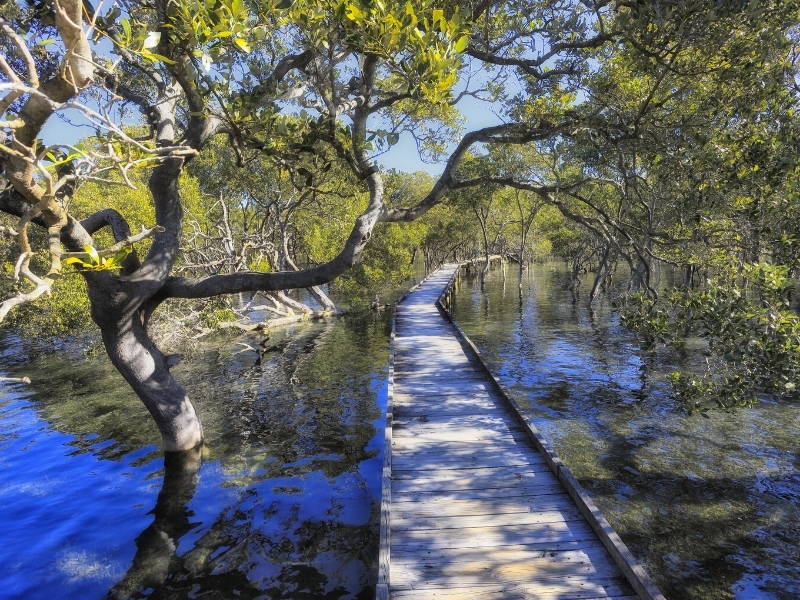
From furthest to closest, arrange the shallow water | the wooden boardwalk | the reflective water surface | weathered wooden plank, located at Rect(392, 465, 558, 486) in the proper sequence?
weathered wooden plank, located at Rect(392, 465, 558, 486) < the shallow water < the reflective water surface < the wooden boardwalk

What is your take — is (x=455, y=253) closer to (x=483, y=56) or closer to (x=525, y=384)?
(x=525, y=384)

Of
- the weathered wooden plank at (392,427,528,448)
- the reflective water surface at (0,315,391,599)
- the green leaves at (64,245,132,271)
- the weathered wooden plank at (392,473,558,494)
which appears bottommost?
the reflective water surface at (0,315,391,599)

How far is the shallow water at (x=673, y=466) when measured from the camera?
18.8 feet

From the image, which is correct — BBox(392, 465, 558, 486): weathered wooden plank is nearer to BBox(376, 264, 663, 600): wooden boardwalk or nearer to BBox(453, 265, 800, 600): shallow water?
BBox(376, 264, 663, 600): wooden boardwalk

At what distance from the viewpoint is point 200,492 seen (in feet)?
24.0

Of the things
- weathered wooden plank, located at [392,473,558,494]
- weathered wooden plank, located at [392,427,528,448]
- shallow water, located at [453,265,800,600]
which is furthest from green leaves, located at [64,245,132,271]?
shallow water, located at [453,265,800,600]

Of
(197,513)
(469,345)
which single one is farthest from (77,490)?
(469,345)

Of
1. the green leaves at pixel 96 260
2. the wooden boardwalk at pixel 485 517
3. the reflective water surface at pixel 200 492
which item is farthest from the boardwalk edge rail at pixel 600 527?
the green leaves at pixel 96 260

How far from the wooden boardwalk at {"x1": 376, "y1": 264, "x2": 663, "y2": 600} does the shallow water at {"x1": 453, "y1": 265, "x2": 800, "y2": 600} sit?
5.24 ft

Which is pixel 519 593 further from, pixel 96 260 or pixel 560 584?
pixel 96 260

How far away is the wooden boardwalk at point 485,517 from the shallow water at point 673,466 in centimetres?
160

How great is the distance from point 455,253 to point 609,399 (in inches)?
2104

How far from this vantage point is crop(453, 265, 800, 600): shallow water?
18.8ft

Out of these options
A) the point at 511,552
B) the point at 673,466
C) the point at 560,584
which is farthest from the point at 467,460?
the point at 673,466
